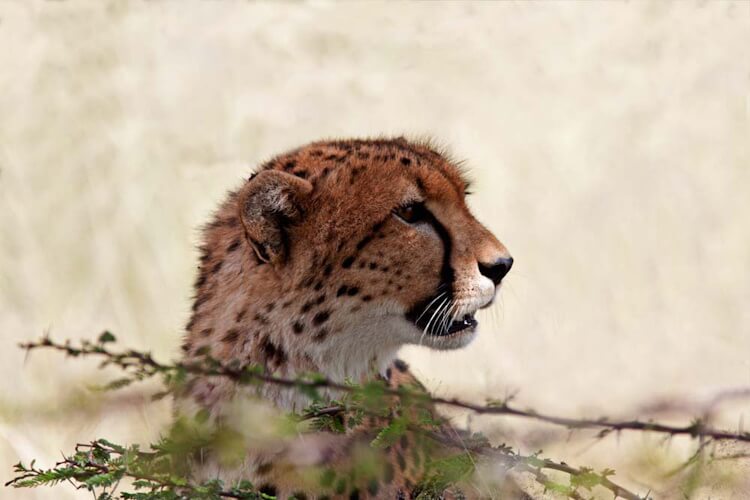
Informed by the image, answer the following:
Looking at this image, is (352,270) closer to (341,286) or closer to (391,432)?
(341,286)

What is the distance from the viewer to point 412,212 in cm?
219

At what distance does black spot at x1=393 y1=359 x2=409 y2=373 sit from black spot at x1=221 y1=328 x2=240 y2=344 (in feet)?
1.58

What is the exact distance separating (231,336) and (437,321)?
421 millimetres

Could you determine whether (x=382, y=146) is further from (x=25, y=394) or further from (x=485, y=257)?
(x=25, y=394)

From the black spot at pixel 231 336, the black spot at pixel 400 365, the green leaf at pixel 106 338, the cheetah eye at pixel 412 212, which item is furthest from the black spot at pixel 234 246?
the green leaf at pixel 106 338

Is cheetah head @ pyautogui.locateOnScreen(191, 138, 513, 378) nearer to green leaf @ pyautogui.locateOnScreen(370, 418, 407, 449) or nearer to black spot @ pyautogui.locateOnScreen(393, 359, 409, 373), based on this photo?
black spot @ pyautogui.locateOnScreen(393, 359, 409, 373)

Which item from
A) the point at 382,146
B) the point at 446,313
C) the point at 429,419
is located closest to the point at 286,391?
the point at 446,313

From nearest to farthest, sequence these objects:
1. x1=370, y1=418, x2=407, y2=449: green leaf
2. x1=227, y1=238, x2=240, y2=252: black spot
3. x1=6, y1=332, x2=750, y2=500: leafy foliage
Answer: x1=6, y1=332, x2=750, y2=500: leafy foliage
x1=370, y1=418, x2=407, y2=449: green leaf
x1=227, y1=238, x2=240, y2=252: black spot

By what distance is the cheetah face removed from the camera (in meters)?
2.11

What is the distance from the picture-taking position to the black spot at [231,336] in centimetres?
215

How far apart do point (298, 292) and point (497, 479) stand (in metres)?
0.88

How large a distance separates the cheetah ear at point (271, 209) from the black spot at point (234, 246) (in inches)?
5.4

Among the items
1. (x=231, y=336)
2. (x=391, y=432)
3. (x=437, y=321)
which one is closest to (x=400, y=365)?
(x=437, y=321)

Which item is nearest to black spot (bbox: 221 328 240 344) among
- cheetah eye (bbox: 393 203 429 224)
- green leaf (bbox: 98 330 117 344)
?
cheetah eye (bbox: 393 203 429 224)
